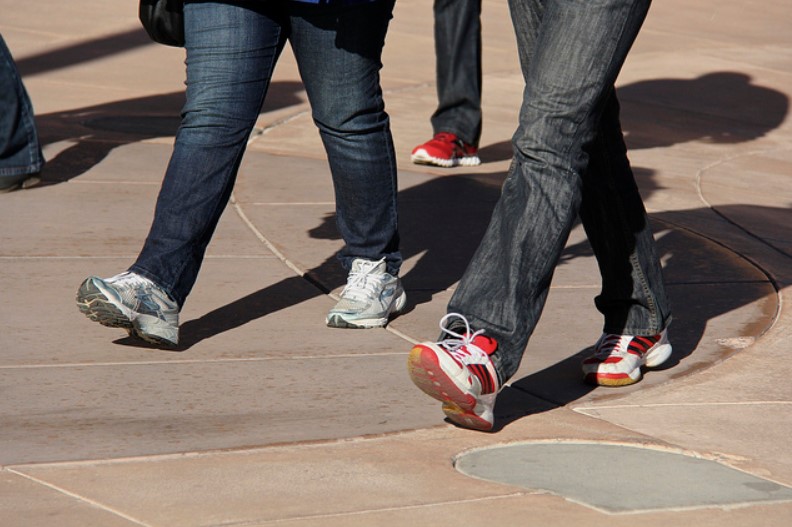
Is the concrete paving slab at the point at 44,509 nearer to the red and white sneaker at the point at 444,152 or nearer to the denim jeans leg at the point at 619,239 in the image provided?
the denim jeans leg at the point at 619,239

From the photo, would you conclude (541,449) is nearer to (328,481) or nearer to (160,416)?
(328,481)

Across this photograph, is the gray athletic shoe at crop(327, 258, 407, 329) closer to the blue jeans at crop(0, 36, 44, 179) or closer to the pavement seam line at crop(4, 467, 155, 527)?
the pavement seam line at crop(4, 467, 155, 527)

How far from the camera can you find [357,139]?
14.4ft

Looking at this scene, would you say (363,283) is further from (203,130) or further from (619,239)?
(619,239)

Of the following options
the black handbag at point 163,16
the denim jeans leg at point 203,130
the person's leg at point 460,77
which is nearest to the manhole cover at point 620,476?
the denim jeans leg at point 203,130

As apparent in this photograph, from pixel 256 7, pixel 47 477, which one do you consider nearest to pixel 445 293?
pixel 256 7

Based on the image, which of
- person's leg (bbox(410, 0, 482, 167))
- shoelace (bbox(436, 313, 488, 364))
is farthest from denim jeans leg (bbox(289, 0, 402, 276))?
person's leg (bbox(410, 0, 482, 167))

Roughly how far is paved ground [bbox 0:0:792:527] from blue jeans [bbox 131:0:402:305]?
345mm

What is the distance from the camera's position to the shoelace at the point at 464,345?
11.3 feet

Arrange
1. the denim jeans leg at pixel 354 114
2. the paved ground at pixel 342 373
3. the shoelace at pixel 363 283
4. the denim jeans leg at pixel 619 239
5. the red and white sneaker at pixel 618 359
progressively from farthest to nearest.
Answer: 1. the shoelace at pixel 363 283
2. the denim jeans leg at pixel 354 114
3. the red and white sneaker at pixel 618 359
4. the denim jeans leg at pixel 619 239
5. the paved ground at pixel 342 373

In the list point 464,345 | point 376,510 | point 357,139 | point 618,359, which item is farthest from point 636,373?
point 376,510

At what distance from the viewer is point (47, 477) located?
310 cm

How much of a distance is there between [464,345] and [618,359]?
2.33 ft

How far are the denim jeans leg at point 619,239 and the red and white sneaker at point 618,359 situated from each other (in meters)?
0.04
